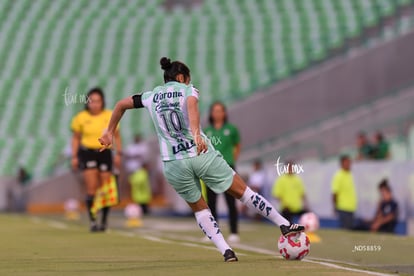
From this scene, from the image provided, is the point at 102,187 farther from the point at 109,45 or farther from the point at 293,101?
the point at 109,45

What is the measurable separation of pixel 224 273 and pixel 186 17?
32928 millimetres

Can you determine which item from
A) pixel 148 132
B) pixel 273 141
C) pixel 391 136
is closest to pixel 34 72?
pixel 148 132

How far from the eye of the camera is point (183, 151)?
10.9 m

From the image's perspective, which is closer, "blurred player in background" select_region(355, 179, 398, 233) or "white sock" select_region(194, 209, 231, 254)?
"white sock" select_region(194, 209, 231, 254)

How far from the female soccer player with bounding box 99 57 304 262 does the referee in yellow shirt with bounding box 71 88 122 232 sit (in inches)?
259

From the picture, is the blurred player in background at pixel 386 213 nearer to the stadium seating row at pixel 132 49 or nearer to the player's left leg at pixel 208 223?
the player's left leg at pixel 208 223

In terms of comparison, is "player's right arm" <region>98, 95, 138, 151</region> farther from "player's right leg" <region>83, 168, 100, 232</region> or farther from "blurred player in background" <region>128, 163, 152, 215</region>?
"blurred player in background" <region>128, 163, 152, 215</region>

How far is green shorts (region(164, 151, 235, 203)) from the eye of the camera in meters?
10.9

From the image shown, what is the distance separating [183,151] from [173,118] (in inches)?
12.2

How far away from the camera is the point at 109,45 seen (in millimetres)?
40062

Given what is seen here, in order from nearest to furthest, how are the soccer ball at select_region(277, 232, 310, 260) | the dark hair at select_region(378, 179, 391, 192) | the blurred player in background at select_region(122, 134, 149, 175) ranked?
the soccer ball at select_region(277, 232, 310, 260), the dark hair at select_region(378, 179, 391, 192), the blurred player in background at select_region(122, 134, 149, 175)

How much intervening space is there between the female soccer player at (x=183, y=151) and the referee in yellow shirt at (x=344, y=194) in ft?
40.0

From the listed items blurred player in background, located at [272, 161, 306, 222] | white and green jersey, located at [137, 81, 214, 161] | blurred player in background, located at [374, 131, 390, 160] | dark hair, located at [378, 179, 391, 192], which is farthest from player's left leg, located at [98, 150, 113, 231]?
blurred player in background, located at [374, 131, 390, 160]

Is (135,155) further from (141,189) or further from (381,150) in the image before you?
(381,150)
